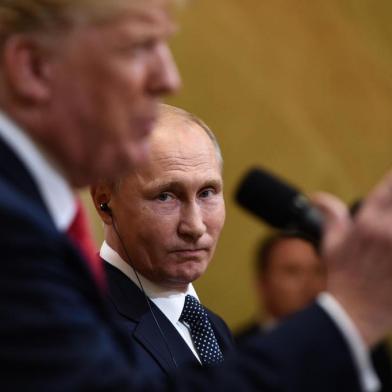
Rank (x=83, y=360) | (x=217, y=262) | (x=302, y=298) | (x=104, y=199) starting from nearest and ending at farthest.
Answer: (x=83, y=360), (x=104, y=199), (x=302, y=298), (x=217, y=262)

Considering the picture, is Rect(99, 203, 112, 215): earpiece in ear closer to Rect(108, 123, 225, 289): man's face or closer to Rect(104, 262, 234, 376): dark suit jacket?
Rect(108, 123, 225, 289): man's face

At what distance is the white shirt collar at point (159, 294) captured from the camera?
228cm

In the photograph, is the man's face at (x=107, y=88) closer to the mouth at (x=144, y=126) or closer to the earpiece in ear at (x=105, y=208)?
the mouth at (x=144, y=126)

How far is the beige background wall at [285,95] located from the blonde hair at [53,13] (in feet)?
12.2

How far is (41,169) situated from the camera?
1.32 m

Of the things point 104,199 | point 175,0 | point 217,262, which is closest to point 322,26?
point 217,262

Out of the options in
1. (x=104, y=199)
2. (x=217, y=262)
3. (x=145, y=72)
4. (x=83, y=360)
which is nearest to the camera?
(x=83, y=360)

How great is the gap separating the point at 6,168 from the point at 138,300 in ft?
3.26

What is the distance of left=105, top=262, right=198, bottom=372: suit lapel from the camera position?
2.13 m

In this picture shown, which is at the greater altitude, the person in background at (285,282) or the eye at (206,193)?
the eye at (206,193)

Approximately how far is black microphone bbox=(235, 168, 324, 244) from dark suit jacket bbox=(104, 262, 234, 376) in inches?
25.6

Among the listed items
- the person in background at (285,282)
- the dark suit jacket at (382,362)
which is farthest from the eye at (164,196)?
the person in background at (285,282)

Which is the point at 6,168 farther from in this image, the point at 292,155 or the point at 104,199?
the point at 292,155

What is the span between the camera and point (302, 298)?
434 cm
